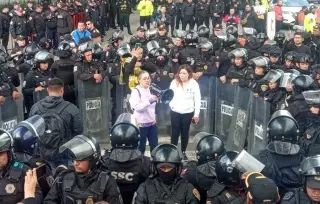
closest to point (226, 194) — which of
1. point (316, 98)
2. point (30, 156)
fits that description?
point (30, 156)

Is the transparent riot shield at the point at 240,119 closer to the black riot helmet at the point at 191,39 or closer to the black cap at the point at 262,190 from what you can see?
the black riot helmet at the point at 191,39

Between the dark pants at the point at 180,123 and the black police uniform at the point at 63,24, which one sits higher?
the black police uniform at the point at 63,24

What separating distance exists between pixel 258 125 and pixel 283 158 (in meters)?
3.50

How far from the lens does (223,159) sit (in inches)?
209

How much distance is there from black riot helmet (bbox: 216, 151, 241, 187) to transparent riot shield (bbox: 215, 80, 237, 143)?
5209 millimetres

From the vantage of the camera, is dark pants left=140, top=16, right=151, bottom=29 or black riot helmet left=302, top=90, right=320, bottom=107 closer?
black riot helmet left=302, top=90, right=320, bottom=107

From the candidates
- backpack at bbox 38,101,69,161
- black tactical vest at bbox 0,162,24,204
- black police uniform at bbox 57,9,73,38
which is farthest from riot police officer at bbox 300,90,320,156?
black police uniform at bbox 57,9,73,38

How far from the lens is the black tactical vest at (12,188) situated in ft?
16.6

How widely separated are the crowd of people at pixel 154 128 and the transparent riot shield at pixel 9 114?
173mm

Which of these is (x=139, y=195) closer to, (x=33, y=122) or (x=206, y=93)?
(x=33, y=122)

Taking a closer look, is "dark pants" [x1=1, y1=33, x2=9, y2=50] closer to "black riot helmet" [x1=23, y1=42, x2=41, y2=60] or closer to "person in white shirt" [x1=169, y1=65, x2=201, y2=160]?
"black riot helmet" [x1=23, y1=42, x2=41, y2=60]

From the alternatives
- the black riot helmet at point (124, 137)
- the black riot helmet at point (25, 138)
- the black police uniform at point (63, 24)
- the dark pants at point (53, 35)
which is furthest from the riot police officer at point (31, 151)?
the dark pants at point (53, 35)

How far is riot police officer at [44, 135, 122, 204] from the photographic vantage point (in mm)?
5082

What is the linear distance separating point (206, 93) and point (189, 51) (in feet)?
3.15
